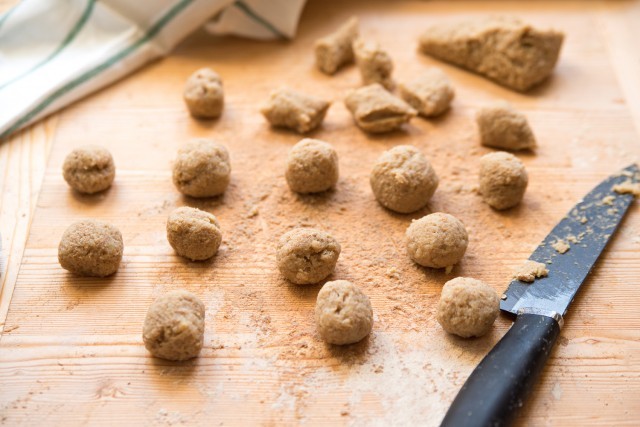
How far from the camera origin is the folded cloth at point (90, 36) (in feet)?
7.97

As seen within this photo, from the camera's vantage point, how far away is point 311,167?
6.95ft

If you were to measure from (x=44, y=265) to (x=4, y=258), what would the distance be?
0.41ft

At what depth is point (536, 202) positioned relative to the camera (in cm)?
218

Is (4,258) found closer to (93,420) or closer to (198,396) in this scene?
(93,420)

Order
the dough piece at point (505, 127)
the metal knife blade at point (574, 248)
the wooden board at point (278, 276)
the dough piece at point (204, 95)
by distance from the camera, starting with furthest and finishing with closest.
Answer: the dough piece at point (204, 95) < the dough piece at point (505, 127) < the metal knife blade at point (574, 248) < the wooden board at point (278, 276)

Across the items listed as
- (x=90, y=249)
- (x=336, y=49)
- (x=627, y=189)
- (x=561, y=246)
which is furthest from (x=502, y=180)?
(x=90, y=249)

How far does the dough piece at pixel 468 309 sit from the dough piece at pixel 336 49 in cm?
121

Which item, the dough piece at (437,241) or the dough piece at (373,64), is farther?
the dough piece at (373,64)

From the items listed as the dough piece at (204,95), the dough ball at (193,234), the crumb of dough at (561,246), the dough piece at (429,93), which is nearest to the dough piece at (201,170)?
the dough ball at (193,234)

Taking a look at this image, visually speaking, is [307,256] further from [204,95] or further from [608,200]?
[608,200]

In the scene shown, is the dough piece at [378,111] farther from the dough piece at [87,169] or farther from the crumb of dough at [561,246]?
the dough piece at [87,169]

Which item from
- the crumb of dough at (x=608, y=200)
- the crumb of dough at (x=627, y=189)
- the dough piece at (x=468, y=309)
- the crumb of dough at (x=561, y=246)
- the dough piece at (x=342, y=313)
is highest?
the crumb of dough at (x=627, y=189)

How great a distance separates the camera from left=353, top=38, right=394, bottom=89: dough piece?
254 centimetres

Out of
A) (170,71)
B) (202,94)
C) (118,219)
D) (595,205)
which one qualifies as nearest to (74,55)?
(170,71)
